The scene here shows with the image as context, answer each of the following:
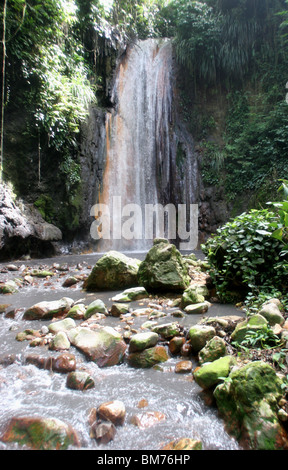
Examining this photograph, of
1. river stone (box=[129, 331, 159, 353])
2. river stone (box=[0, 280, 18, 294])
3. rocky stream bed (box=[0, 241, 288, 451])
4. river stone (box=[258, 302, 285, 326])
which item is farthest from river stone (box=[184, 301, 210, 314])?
river stone (box=[0, 280, 18, 294])

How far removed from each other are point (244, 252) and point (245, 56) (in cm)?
1147

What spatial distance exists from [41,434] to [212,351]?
1.16 meters

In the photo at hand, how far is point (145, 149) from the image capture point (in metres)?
11.5

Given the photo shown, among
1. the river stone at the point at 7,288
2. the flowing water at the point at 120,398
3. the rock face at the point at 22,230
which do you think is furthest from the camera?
the rock face at the point at 22,230

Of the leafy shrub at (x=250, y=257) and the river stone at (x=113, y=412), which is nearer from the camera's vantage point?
the river stone at (x=113, y=412)

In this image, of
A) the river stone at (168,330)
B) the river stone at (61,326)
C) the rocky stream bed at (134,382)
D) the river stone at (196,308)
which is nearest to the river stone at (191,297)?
the rocky stream bed at (134,382)

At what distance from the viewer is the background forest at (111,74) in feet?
23.4

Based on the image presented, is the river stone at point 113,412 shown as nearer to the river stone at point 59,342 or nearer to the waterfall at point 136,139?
the river stone at point 59,342

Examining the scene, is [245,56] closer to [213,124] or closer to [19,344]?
[213,124]

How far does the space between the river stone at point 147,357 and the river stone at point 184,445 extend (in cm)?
74

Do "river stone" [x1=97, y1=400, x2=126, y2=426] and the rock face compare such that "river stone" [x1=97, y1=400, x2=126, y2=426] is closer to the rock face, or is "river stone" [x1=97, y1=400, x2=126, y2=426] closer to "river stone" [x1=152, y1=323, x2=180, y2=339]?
"river stone" [x1=152, y1=323, x2=180, y2=339]

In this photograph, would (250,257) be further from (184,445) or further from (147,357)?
(184,445)

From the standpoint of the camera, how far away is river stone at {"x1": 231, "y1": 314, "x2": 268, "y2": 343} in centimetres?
204

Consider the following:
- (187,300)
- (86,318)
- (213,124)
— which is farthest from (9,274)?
(213,124)
